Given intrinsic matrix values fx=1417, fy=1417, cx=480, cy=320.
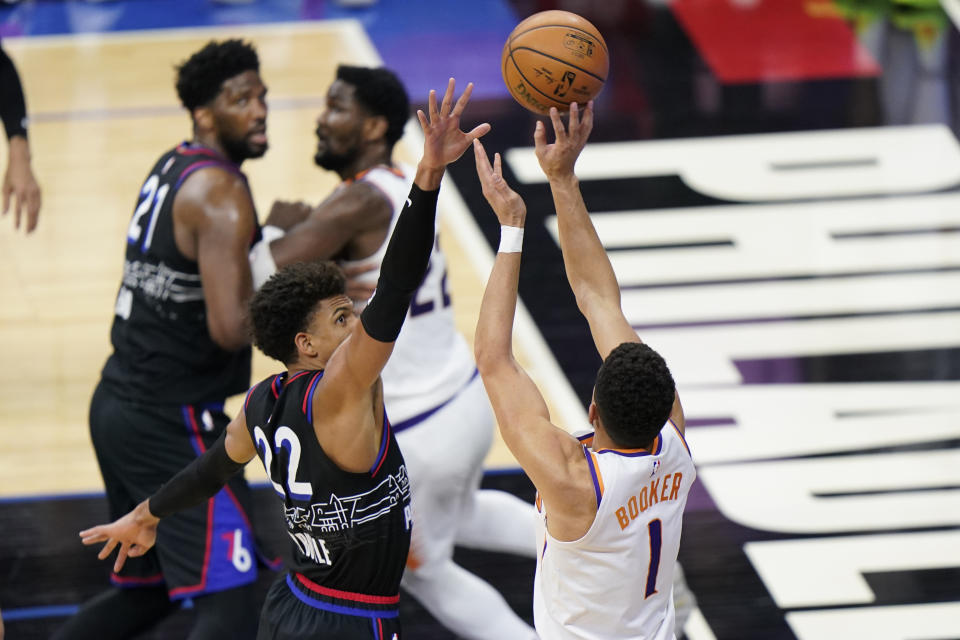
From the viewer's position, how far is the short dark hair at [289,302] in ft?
12.1

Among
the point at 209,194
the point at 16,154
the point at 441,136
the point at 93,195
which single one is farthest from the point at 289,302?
the point at 93,195

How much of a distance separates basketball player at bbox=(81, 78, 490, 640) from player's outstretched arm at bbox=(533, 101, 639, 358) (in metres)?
0.35

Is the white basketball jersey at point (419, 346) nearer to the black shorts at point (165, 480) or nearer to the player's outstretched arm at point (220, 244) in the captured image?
the player's outstretched arm at point (220, 244)

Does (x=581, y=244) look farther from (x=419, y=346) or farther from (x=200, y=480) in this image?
(x=200, y=480)

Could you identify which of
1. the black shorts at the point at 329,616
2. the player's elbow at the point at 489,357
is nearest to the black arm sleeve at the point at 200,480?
the black shorts at the point at 329,616

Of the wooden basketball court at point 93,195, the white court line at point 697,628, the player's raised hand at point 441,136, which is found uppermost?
the player's raised hand at point 441,136

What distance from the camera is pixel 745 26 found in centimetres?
1125

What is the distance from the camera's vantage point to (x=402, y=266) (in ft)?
11.1

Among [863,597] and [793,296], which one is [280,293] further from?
[793,296]

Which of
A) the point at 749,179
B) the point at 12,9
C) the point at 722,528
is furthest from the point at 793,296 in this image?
the point at 12,9

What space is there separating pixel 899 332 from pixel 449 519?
339 cm

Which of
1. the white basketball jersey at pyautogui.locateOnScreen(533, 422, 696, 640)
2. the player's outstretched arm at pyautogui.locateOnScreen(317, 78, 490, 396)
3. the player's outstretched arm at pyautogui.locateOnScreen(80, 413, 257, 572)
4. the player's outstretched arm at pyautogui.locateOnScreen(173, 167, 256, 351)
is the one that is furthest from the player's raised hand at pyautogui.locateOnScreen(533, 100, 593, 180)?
the player's outstretched arm at pyautogui.locateOnScreen(173, 167, 256, 351)

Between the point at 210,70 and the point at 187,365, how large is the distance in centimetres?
102

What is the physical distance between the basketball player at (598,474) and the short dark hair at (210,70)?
160 cm
